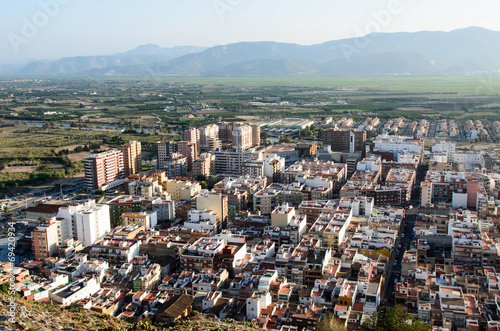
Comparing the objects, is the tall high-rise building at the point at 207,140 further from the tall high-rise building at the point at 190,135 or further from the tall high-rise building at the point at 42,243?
the tall high-rise building at the point at 42,243

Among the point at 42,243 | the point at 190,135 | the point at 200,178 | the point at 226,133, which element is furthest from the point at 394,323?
the point at 226,133

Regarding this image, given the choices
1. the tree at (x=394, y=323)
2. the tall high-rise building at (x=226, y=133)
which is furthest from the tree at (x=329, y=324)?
the tall high-rise building at (x=226, y=133)

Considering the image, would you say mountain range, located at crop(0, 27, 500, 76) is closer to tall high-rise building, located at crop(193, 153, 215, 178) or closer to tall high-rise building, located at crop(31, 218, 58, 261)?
tall high-rise building, located at crop(193, 153, 215, 178)

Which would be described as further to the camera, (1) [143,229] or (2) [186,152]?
(2) [186,152]

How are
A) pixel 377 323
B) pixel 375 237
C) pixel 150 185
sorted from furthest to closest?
pixel 150 185 → pixel 375 237 → pixel 377 323

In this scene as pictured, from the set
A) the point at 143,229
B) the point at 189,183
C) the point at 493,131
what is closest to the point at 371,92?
the point at 493,131

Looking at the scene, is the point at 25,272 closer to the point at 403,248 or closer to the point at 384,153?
the point at 403,248

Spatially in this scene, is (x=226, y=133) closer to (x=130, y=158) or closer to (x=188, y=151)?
(x=188, y=151)
